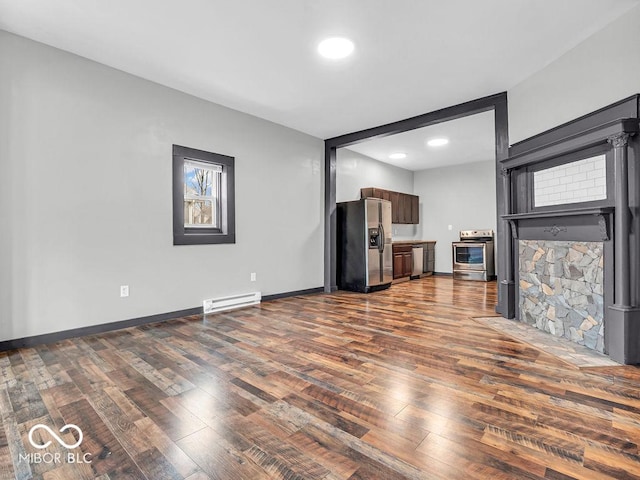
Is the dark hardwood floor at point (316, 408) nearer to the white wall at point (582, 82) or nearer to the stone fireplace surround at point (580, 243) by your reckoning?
the stone fireplace surround at point (580, 243)

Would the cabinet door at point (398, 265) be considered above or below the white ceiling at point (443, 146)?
below

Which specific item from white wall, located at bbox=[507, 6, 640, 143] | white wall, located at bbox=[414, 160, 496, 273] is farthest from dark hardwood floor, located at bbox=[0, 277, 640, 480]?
white wall, located at bbox=[414, 160, 496, 273]

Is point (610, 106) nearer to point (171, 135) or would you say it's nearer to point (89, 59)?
point (171, 135)

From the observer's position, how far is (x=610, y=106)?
8.55ft

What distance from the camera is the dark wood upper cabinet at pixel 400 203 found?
6.94 m

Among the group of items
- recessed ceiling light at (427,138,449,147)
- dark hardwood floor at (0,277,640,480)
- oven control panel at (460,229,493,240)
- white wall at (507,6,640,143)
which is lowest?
dark hardwood floor at (0,277,640,480)

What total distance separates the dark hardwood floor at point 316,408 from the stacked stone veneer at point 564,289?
512 mm

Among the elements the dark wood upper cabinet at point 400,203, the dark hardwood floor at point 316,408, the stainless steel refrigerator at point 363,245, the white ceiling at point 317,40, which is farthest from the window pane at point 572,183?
the dark wood upper cabinet at point 400,203

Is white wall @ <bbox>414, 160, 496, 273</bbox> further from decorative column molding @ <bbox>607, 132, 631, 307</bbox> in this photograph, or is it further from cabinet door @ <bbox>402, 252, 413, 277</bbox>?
decorative column molding @ <bbox>607, 132, 631, 307</bbox>

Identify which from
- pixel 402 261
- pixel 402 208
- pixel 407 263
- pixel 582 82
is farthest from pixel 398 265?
pixel 582 82

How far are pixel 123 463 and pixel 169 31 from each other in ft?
10.0

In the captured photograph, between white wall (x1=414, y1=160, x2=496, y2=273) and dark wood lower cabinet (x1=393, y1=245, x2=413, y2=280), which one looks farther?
white wall (x1=414, y1=160, x2=496, y2=273)

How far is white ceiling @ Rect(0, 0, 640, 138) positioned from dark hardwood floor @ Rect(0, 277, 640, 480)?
266 cm

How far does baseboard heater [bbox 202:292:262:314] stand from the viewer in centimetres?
409
